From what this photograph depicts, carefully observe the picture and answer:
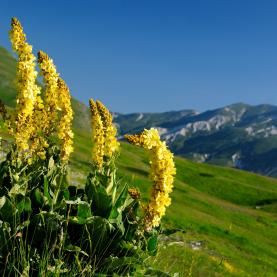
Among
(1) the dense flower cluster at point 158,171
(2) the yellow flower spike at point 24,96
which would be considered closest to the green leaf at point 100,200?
(2) the yellow flower spike at point 24,96

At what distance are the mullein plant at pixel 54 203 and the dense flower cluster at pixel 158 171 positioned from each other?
1.39ft

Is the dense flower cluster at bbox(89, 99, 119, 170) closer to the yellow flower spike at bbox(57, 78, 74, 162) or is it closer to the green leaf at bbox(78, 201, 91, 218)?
the yellow flower spike at bbox(57, 78, 74, 162)

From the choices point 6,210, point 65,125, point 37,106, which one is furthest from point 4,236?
point 65,125

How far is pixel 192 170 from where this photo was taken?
114 metres

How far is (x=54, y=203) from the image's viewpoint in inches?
393

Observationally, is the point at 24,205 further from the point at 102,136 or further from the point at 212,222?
the point at 212,222

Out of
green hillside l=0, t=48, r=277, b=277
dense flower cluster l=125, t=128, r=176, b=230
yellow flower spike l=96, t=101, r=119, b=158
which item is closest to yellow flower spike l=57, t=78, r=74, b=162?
yellow flower spike l=96, t=101, r=119, b=158

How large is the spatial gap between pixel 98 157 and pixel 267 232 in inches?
2192

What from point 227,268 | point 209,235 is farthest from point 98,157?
point 209,235

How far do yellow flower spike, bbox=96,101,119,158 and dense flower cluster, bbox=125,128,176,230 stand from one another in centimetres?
362

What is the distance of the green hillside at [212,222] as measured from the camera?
2317 centimetres

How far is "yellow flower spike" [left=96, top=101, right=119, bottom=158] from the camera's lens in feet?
36.8

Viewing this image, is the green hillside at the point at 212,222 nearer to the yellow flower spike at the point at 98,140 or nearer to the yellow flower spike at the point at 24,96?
the yellow flower spike at the point at 24,96

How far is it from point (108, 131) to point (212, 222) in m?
47.9
